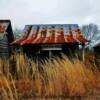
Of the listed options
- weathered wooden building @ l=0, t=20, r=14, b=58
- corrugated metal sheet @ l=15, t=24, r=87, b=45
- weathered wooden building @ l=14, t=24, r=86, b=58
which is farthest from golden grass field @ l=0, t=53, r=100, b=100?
weathered wooden building @ l=0, t=20, r=14, b=58

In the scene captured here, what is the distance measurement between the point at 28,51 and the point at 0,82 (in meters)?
11.2

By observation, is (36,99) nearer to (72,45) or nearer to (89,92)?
(89,92)

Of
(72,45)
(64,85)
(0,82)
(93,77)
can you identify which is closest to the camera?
(0,82)

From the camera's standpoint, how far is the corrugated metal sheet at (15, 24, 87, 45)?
1800 centimetres

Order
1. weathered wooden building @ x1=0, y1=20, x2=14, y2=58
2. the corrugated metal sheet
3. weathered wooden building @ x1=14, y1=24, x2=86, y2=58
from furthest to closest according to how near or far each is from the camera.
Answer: weathered wooden building @ x1=0, y1=20, x2=14, y2=58 → the corrugated metal sheet → weathered wooden building @ x1=14, y1=24, x2=86, y2=58

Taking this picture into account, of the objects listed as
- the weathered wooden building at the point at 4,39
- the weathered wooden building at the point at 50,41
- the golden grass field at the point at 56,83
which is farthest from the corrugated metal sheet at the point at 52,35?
the golden grass field at the point at 56,83

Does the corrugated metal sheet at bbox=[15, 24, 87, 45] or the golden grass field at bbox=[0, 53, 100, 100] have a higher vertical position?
the corrugated metal sheet at bbox=[15, 24, 87, 45]

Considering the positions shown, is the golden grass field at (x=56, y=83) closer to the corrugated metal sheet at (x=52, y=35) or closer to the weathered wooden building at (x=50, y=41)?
the weathered wooden building at (x=50, y=41)

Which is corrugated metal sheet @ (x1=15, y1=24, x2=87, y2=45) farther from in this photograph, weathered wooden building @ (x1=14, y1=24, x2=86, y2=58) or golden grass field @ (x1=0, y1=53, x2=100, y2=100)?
golden grass field @ (x1=0, y1=53, x2=100, y2=100)

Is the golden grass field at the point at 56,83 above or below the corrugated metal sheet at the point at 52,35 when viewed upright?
below

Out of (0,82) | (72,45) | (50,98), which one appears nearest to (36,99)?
(50,98)

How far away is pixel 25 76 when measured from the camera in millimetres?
8836

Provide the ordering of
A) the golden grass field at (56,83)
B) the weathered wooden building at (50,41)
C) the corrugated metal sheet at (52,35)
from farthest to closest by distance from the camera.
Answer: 1. the corrugated metal sheet at (52,35)
2. the weathered wooden building at (50,41)
3. the golden grass field at (56,83)

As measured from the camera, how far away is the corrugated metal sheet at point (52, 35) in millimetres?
18000
